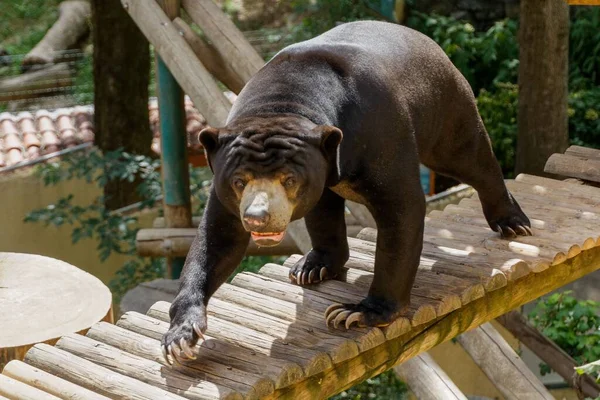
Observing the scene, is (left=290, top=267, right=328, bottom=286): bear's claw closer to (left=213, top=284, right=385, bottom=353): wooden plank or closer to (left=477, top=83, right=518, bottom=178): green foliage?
(left=213, top=284, right=385, bottom=353): wooden plank

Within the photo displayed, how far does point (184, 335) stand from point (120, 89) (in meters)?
5.83

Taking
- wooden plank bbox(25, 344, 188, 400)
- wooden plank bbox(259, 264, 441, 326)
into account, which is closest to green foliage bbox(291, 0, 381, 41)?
wooden plank bbox(259, 264, 441, 326)

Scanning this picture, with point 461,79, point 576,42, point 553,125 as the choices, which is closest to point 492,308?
point 461,79

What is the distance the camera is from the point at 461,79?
14.3 ft

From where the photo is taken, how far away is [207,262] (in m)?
3.60

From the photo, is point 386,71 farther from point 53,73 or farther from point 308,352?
point 53,73

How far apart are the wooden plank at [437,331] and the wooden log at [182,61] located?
1.78 meters

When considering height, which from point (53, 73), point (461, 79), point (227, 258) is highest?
point (461, 79)

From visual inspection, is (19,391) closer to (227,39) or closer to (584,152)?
(227,39)

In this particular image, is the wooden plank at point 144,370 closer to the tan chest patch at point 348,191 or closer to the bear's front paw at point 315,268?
the tan chest patch at point 348,191

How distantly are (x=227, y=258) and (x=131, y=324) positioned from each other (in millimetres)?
556

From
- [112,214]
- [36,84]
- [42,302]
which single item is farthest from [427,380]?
[36,84]

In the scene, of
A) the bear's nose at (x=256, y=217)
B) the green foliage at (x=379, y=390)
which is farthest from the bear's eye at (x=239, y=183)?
the green foliage at (x=379, y=390)

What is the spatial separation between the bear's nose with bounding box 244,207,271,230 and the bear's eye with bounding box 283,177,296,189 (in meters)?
0.15
